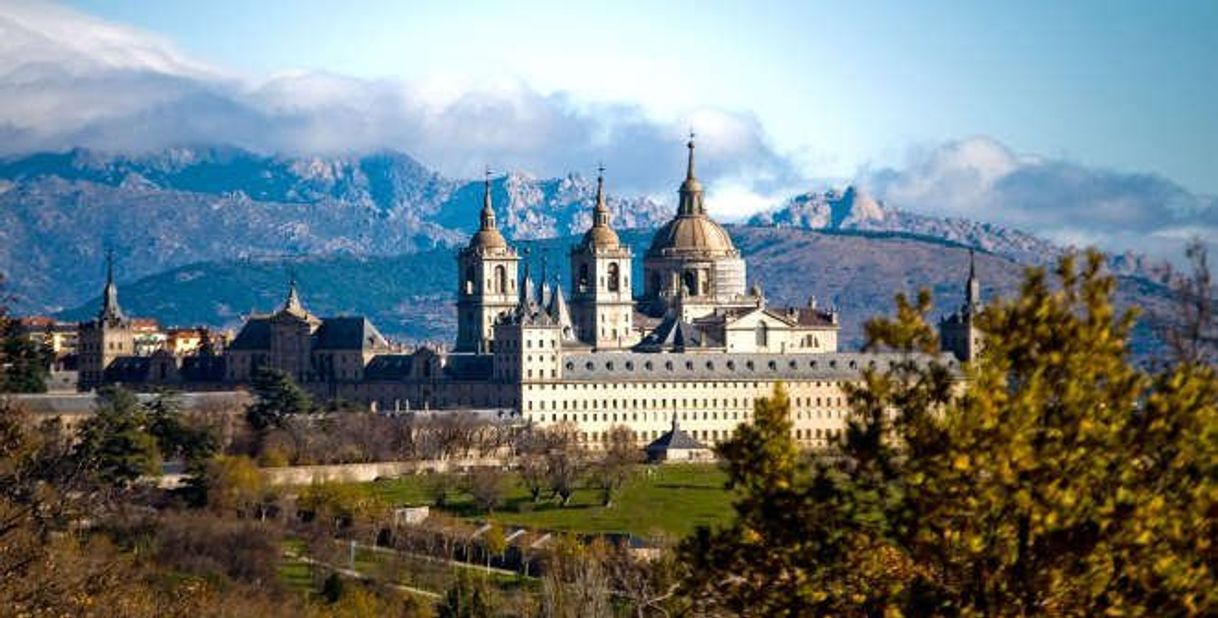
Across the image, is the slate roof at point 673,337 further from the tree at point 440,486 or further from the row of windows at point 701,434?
the tree at point 440,486

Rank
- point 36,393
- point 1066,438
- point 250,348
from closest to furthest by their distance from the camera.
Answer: point 1066,438 → point 36,393 → point 250,348

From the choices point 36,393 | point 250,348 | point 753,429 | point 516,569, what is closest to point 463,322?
point 250,348

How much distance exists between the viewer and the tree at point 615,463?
113375 mm

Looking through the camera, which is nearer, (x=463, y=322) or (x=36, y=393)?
(x=36, y=393)

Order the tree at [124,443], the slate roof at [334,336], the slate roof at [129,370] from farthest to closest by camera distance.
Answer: the slate roof at [129,370]
the slate roof at [334,336]
the tree at [124,443]

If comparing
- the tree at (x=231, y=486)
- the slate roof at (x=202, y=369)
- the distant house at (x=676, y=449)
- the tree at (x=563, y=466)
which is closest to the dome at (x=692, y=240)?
the slate roof at (x=202, y=369)

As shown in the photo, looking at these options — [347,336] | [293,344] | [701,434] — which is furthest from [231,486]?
[293,344]

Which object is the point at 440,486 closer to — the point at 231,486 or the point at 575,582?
the point at 231,486

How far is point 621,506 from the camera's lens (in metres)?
109

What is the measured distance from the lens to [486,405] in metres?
151

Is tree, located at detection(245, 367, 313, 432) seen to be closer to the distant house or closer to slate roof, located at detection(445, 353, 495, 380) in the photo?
slate roof, located at detection(445, 353, 495, 380)

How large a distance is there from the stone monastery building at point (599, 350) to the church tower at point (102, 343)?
22 centimetres

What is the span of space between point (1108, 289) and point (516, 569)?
66106 millimetres

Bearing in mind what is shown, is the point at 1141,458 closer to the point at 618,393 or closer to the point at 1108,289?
the point at 1108,289
